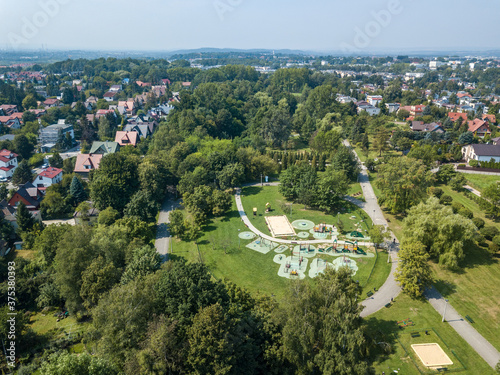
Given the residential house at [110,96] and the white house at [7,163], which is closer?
the white house at [7,163]

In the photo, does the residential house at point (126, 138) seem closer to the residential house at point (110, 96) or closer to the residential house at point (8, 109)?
the residential house at point (8, 109)

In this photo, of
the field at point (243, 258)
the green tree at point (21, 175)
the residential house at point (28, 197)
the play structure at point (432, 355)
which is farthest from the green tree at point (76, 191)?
the play structure at point (432, 355)

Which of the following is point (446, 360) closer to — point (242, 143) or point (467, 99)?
point (242, 143)

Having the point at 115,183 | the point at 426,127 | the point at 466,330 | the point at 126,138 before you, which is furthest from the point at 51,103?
the point at 466,330

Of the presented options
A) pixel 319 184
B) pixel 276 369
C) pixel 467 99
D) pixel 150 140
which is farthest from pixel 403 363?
pixel 467 99

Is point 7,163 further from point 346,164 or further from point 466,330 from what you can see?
point 466,330

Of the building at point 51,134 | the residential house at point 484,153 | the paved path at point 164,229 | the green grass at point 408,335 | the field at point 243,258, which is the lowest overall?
the paved path at point 164,229

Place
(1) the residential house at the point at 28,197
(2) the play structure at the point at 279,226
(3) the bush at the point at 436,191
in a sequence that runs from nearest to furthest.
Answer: (2) the play structure at the point at 279,226
(1) the residential house at the point at 28,197
(3) the bush at the point at 436,191

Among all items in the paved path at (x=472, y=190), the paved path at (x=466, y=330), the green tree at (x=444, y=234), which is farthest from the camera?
the paved path at (x=472, y=190)
